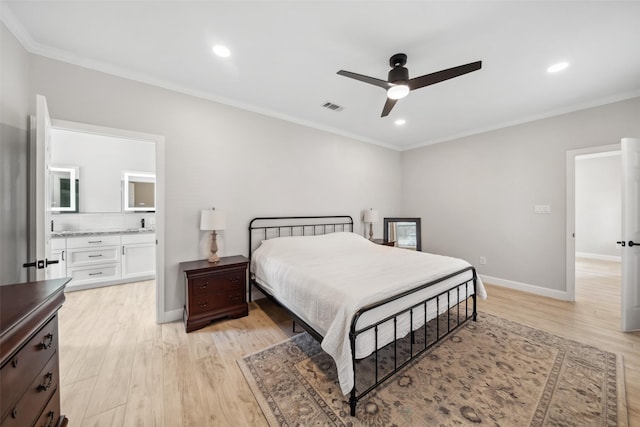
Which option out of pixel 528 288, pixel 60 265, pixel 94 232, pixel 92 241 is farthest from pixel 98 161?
pixel 528 288

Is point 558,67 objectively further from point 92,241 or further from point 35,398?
point 92,241

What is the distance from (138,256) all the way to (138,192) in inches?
54.8

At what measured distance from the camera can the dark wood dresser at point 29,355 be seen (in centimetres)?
85

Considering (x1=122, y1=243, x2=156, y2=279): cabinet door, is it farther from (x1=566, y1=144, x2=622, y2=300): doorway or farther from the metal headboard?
(x1=566, y1=144, x2=622, y2=300): doorway

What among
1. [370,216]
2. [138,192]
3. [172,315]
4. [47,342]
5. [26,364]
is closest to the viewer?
[26,364]

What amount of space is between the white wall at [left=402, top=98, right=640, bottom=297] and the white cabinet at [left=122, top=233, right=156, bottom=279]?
5.73 m

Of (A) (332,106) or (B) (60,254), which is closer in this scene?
(A) (332,106)

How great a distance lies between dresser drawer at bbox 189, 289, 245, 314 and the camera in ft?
8.95

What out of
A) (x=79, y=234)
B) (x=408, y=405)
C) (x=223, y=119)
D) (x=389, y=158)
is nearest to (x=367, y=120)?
(x=389, y=158)

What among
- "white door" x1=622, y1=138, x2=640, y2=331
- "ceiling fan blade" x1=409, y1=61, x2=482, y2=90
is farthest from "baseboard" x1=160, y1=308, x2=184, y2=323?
"white door" x1=622, y1=138, x2=640, y2=331

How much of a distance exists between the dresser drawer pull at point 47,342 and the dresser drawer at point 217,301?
1549 mm

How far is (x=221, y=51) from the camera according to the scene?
2299 mm

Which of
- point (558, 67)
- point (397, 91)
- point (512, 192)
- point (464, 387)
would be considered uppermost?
point (558, 67)

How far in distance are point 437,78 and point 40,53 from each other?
3.76 metres
